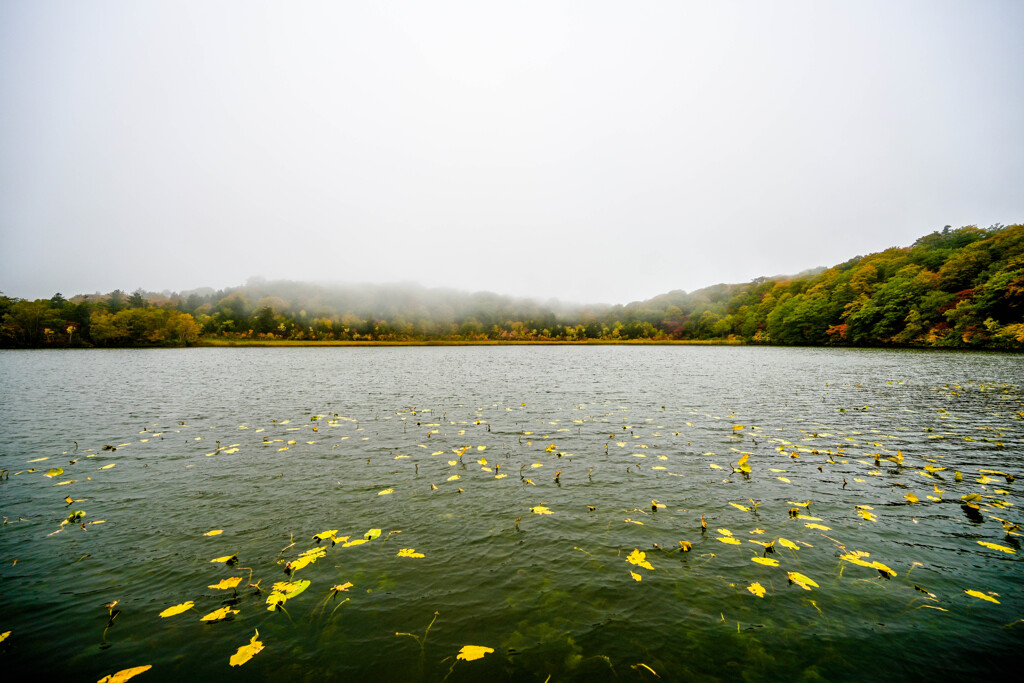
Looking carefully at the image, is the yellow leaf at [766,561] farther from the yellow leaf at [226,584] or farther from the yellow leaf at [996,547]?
the yellow leaf at [226,584]

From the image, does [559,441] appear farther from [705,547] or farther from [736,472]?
[705,547]

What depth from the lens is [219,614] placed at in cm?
582

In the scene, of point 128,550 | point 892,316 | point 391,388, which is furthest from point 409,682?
point 892,316

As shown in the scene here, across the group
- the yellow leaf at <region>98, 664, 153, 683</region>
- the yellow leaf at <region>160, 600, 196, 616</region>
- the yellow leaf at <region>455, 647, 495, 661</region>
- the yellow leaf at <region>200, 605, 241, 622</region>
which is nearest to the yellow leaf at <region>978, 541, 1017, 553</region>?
the yellow leaf at <region>455, 647, 495, 661</region>

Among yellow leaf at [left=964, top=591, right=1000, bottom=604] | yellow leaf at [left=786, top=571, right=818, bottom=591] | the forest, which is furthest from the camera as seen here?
the forest

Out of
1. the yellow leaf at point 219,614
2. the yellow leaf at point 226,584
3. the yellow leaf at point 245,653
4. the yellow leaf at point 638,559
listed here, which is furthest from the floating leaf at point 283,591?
the yellow leaf at point 638,559

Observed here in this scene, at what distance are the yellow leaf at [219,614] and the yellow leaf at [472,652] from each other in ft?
12.3

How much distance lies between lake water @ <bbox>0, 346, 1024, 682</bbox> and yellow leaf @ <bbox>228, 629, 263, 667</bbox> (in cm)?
8

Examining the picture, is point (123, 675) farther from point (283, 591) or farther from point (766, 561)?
point (766, 561)

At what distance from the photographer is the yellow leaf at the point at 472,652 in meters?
4.95

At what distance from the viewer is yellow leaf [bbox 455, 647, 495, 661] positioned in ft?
16.2

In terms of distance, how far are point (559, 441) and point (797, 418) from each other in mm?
13623

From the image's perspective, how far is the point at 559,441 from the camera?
16.0 metres

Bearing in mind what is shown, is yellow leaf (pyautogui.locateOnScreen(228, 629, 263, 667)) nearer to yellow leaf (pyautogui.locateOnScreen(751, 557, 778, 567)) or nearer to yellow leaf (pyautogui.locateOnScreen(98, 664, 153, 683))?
yellow leaf (pyautogui.locateOnScreen(98, 664, 153, 683))
